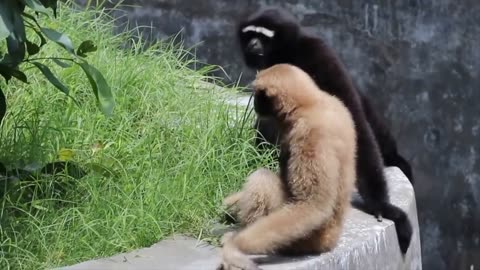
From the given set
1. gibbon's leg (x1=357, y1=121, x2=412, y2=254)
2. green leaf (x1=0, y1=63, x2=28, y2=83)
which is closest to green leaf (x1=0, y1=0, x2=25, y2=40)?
green leaf (x1=0, y1=63, x2=28, y2=83)

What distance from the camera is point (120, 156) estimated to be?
18.6 feet

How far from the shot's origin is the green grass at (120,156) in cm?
477

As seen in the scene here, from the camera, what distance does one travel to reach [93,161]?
5.41 m

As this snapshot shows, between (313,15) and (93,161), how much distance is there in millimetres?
3405

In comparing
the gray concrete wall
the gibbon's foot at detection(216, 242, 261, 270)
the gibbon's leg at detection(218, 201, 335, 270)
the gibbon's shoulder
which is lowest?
the gray concrete wall

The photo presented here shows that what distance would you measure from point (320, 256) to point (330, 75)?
5.24 feet

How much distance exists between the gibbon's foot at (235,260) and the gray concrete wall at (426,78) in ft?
13.7

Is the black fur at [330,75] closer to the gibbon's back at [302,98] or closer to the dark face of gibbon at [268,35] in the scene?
the dark face of gibbon at [268,35]

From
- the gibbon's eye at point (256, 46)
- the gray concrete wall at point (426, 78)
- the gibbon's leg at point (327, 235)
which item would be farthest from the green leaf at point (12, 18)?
the gray concrete wall at point (426, 78)

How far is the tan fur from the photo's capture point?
14.1ft

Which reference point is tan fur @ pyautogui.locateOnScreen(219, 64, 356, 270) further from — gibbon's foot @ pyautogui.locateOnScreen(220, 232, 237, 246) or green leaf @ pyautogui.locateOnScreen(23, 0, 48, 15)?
green leaf @ pyautogui.locateOnScreen(23, 0, 48, 15)

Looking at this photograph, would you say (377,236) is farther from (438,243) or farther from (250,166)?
(438,243)

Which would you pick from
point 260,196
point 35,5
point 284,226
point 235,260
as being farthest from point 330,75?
point 35,5

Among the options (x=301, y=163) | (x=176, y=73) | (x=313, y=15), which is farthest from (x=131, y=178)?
(x=313, y=15)
